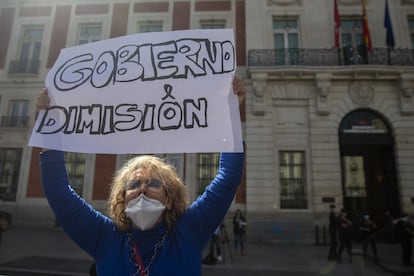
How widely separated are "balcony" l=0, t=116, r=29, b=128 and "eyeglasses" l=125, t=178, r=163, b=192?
60.6ft

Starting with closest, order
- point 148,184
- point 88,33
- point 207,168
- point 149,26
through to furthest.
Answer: point 148,184
point 207,168
point 149,26
point 88,33

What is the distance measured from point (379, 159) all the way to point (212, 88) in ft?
60.0

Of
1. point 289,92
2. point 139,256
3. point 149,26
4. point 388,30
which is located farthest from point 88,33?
point 139,256

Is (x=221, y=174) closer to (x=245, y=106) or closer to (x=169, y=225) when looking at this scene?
(x=169, y=225)

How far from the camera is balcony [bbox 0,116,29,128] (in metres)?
17.5

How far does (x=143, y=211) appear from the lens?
5.58 ft

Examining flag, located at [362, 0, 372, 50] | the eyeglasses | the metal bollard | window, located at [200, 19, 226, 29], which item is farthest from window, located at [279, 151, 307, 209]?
the eyeglasses

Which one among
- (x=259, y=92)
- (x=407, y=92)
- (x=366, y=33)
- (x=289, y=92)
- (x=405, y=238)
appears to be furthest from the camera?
(x=289, y=92)

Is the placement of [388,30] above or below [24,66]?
above

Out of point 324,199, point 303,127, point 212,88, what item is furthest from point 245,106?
point 212,88

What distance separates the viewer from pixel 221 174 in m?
1.96

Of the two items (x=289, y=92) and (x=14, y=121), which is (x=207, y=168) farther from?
(x=14, y=121)

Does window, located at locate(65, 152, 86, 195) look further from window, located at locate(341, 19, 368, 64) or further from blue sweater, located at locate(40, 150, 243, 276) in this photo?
blue sweater, located at locate(40, 150, 243, 276)

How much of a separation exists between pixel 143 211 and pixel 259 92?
14.7m
